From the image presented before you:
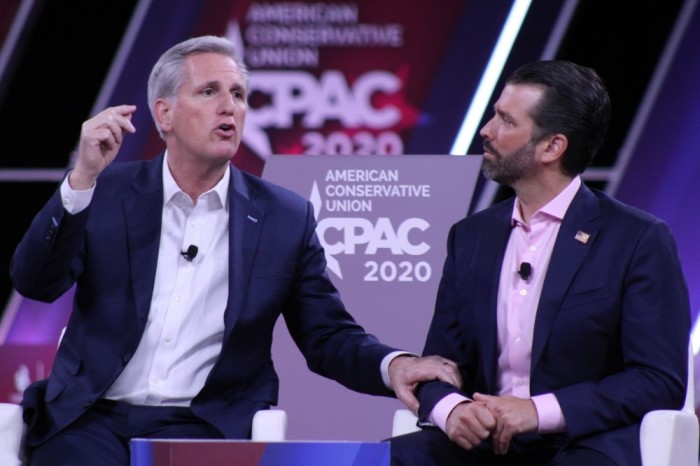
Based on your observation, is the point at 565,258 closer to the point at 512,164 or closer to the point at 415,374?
the point at 512,164

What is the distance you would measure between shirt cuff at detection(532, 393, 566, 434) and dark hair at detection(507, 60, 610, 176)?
62 centimetres

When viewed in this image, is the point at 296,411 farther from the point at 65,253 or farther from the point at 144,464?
the point at 144,464

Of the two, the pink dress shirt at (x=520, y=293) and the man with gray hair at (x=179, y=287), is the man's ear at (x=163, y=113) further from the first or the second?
the pink dress shirt at (x=520, y=293)

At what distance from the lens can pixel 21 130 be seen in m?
5.96

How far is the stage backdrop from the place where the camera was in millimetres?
3682

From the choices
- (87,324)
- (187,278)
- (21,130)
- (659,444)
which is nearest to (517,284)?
(659,444)

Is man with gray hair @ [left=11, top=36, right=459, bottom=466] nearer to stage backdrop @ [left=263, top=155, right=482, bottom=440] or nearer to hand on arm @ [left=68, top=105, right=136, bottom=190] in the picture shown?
hand on arm @ [left=68, top=105, right=136, bottom=190]

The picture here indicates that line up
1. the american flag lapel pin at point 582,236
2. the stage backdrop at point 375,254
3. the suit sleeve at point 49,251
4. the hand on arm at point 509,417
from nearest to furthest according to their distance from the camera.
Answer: the hand on arm at point 509,417 < the suit sleeve at point 49,251 < the american flag lapel pin at point 582,236 < the stage backdrop at point 375,254

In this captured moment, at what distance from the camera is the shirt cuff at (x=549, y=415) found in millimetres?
2527

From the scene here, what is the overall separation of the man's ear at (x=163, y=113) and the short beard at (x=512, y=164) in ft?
2.65

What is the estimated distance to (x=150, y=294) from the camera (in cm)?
276

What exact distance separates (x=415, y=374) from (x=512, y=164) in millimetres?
573

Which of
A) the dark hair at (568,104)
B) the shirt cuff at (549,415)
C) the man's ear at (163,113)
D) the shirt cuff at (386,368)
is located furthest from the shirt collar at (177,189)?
the shirt cuff at (549,415)

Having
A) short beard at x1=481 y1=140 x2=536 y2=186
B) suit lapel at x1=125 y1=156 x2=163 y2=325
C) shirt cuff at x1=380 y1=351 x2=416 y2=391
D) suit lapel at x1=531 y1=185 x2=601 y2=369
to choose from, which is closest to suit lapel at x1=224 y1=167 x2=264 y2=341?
suit lapel at x1=125 y1=156 x2=163 y2=325
